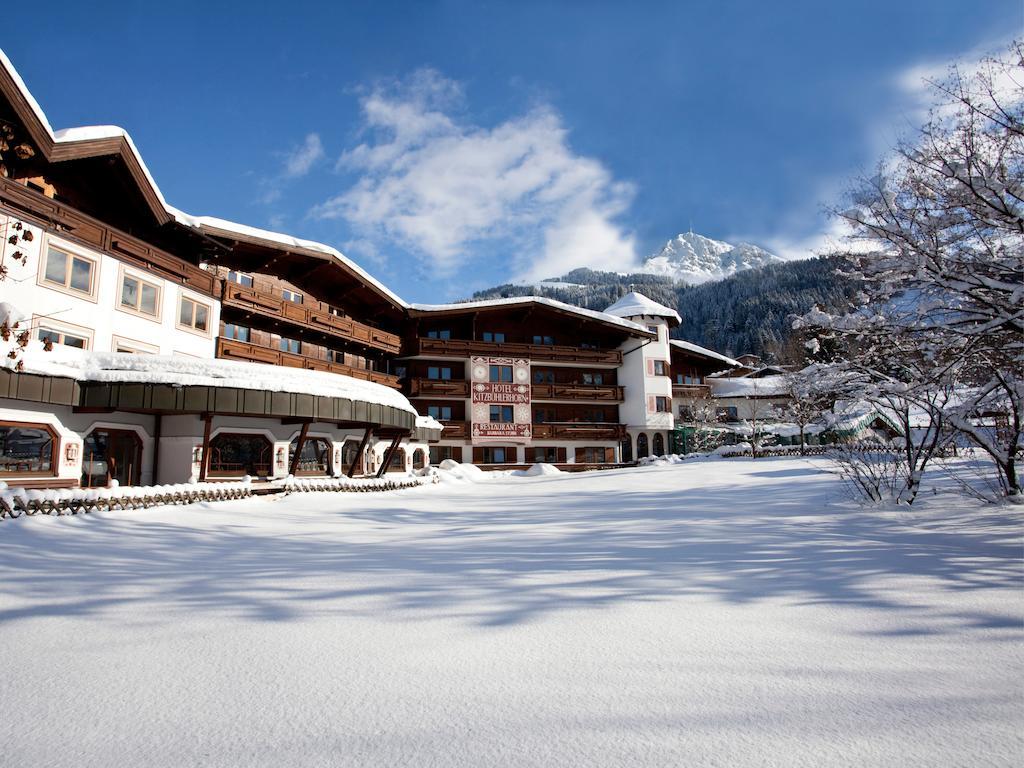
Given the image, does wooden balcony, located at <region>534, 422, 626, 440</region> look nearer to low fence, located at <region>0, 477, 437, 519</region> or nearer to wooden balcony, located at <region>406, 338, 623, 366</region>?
wooden balcony, located at <region>406, 338, 623, 366</region>

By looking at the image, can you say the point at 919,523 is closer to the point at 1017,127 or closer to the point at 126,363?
the point at 1017,127

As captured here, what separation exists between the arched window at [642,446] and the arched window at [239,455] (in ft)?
105

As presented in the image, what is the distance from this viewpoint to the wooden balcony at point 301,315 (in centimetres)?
2645

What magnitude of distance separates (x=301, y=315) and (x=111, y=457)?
13.6m

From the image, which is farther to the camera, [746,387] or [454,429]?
[746,387]

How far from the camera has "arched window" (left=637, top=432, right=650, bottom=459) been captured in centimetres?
4712

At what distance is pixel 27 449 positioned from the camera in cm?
1576

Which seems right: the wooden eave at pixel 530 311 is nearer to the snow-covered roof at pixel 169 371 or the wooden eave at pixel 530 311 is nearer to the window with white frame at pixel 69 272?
the snow-covered roof at pixel 169 371

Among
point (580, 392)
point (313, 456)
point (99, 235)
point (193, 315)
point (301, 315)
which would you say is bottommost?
point (313, 456)

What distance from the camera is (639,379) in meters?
45.4

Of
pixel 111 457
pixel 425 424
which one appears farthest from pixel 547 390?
pixel 111 457

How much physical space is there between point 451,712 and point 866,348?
35.2ft

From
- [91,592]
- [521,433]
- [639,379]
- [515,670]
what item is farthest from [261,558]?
[639,379]

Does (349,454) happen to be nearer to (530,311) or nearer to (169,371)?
(169,371)
